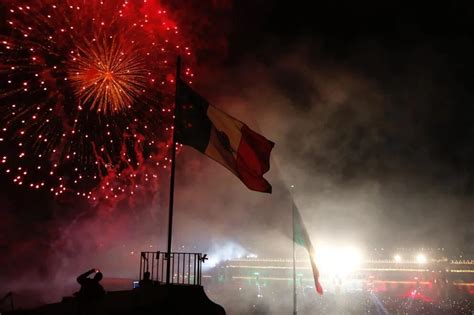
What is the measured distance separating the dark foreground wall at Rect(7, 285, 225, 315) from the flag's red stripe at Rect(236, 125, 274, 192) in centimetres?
290

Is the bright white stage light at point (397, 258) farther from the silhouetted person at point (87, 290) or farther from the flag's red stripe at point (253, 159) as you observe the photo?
the silhouetted person at point (87, 290)

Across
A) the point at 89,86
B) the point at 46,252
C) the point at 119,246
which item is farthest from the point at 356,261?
the point at 89,86

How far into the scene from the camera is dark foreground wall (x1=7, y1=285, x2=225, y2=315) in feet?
25.1

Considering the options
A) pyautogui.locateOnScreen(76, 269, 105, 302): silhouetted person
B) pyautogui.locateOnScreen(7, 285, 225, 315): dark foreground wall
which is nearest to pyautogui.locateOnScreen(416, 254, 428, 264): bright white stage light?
pyautogui.locateOnScreen(7, 285, 225, 315): dark foreground wall

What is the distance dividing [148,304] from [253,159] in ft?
14.2

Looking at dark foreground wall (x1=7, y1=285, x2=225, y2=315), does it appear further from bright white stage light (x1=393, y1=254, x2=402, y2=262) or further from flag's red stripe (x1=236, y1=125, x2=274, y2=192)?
bright white stage light (x1=393, y1=254, x2=402, y2=262)

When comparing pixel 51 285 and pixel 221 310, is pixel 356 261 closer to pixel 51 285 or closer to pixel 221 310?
pixel 51 285

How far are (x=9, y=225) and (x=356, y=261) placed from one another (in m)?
90.2

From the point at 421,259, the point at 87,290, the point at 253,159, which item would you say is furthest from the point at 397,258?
the point at 87,290

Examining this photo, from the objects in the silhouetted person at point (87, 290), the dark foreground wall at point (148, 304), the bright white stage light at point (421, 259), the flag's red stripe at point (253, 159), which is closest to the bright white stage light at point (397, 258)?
the bright white stage light at point (421, 259)

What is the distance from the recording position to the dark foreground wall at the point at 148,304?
25.1ft

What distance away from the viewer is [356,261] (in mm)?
98562

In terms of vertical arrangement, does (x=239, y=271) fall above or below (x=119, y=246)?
below

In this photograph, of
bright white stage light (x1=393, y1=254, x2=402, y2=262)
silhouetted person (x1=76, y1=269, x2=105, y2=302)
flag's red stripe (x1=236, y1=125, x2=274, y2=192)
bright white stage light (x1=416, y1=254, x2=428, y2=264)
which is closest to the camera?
silhouetted person (x1=76, y1=269, x2=105, y2=302)
